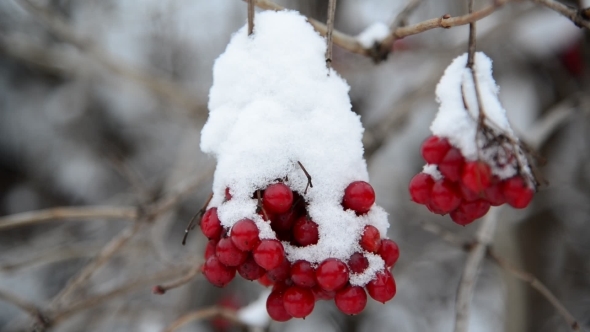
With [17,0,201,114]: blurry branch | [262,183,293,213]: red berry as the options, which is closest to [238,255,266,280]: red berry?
[262,183,293,213]: red berry

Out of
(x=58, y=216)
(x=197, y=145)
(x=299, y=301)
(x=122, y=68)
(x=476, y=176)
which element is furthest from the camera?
(x=197, y=145)

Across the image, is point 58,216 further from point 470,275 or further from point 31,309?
point 470,275

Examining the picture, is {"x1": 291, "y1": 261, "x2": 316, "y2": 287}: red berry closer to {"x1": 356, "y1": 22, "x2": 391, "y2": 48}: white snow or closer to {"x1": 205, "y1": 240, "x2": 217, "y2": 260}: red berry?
{"x1": 205, "y1": 240, "x2": 217, "y2": 260}: red berry

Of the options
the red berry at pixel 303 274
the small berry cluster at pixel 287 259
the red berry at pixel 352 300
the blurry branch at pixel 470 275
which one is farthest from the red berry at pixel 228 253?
the blurry branch at pixel 470 275

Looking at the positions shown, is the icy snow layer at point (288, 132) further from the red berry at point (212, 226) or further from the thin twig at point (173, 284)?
the thin twig at point (173, 284)

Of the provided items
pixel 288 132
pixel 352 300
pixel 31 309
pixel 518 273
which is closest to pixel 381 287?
pixel 352 300
